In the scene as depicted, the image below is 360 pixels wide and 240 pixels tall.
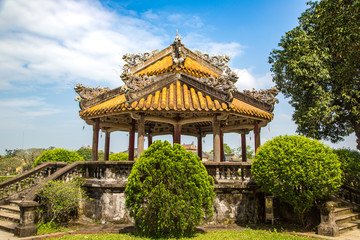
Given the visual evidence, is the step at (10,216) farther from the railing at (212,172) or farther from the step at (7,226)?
the railing at (212,172)

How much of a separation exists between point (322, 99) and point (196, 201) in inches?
605

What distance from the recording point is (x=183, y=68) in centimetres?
1510

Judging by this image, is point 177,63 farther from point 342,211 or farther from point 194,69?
point 342,211

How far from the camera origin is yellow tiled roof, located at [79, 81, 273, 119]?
11867 millimetres

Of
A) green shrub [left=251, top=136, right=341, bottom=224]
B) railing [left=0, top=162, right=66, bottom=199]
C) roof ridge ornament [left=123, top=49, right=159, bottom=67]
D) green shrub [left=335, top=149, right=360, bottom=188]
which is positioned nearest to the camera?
green shrub [left=251, top=136, right=341, bottom=224]

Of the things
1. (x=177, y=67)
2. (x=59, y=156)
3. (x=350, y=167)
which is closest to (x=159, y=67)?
(x=177, y=67)

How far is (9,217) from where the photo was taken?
1019cm

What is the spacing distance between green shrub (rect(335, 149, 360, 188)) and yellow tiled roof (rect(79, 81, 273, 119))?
4303mm

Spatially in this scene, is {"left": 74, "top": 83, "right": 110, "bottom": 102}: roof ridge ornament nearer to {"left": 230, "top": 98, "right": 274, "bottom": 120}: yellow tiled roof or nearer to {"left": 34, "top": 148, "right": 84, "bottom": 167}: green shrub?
{"left": 34, "top": 148, "right": 84, "bottom": 167}: green shrub

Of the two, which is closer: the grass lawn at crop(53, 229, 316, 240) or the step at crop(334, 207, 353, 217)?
the grass lawn at crop(53, 229, 316, 240)

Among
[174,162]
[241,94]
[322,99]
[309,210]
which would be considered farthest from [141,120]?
[322,99]

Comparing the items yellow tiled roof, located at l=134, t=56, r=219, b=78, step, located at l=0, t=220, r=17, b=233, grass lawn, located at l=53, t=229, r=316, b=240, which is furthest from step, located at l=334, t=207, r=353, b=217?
step, located at l=0, t=220, r=17, b=233

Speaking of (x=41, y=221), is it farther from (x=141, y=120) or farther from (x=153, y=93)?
(x=153, y=93)

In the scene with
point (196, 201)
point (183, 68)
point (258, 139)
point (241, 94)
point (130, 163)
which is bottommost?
point (196, 201)
